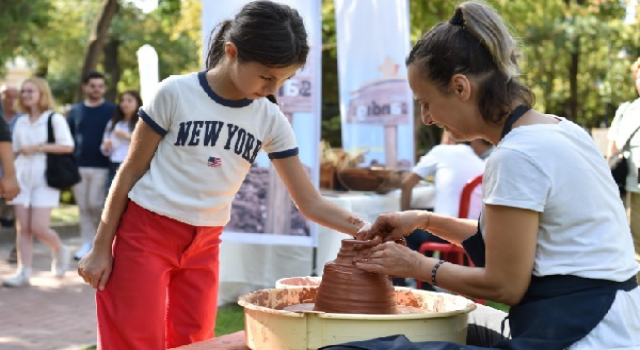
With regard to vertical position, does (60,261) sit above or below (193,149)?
below

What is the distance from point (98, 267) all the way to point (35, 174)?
534cm

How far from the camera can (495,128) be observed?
230 cm

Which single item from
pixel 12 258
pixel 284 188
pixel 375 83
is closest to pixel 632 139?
pixel 284 188

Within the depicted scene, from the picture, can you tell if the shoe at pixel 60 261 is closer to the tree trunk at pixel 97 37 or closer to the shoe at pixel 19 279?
the shoe at pixel 19 279

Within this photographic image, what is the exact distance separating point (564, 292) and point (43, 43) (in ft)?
108

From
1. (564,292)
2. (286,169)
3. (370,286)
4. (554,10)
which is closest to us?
(564,292)

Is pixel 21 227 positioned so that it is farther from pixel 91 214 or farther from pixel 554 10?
pixel 554 10

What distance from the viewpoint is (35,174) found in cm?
783

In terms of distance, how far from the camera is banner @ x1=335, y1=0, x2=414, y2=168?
823cm

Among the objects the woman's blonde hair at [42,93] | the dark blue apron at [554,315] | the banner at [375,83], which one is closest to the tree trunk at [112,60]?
the woman's blonde hair at [42,93]

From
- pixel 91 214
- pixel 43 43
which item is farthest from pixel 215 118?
pixel 43 43

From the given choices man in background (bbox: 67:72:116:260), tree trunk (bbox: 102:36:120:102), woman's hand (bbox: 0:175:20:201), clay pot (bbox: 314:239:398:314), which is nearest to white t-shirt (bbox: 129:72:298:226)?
clay pot (bbox: 314:239:398:314)

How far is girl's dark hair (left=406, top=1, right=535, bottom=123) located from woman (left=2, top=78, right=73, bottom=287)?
20.4 feet

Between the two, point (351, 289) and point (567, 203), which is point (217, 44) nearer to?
point (351, 289)
